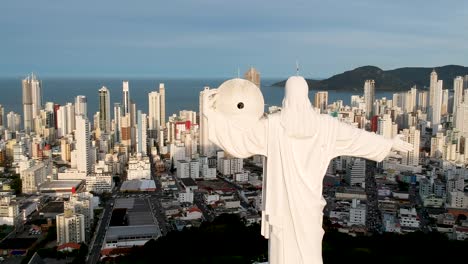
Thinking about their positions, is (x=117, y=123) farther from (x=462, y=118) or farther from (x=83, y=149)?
(x=462, y=118)

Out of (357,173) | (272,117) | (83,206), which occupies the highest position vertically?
(272,117)

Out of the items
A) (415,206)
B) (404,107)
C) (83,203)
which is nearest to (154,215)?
(83,203)

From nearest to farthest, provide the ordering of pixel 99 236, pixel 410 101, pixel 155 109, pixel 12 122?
pixel 99 236 → pixel 155 109 → pixel 12 122 → pixel 410 101

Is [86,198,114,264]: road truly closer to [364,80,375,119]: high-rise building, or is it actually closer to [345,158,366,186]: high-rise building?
[345,158,366,186]: high-rise building

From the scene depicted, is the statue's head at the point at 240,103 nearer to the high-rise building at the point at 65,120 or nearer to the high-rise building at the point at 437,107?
the high-rise building at the point at 65,120

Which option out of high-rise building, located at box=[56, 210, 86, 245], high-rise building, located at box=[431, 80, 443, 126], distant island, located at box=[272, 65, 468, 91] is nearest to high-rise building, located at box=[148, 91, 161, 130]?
high-rise building, located at box=[431, 80, 443, 126]

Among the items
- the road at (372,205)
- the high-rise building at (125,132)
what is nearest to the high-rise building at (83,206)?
the road at (372,205)

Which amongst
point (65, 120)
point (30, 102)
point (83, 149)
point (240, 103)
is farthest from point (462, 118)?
point (240, 103)
